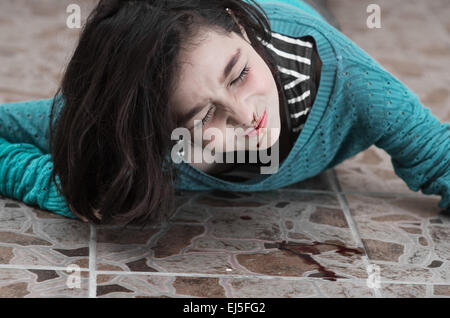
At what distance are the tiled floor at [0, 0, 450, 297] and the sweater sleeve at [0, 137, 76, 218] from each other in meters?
0.02

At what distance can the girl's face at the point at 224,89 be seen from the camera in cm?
105

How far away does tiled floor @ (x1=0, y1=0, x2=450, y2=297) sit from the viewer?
109 centimetres

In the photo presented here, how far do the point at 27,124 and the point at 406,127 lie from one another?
680mm

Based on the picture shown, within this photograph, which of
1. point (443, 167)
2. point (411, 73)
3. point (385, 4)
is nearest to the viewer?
point (443, 167)

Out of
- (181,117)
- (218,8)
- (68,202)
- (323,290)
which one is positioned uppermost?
(218,8)

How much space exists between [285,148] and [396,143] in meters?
0.19

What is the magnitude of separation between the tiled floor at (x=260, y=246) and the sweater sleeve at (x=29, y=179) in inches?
0.8

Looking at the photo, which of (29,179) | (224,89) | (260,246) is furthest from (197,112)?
(29,179)

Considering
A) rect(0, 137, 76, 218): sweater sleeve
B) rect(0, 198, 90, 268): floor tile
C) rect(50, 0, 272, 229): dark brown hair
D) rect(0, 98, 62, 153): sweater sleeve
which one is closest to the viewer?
rect(50, 0, 272, 229): dark brown hair

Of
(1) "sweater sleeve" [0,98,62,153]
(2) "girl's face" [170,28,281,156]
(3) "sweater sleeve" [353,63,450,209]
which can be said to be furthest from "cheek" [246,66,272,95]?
(1) "sweater sleeve" [0,98,62,153]

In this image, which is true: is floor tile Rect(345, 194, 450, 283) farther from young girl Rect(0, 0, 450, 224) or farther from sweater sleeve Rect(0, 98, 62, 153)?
sweater sleeve Rect(0, 98, 62, 153)
